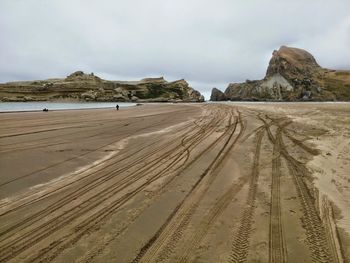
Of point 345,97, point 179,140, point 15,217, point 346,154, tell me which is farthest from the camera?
point 345,97

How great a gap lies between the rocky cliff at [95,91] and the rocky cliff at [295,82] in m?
26.4

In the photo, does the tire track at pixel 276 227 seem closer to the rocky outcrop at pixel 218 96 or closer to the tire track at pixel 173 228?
the tire track at pixel 173 228

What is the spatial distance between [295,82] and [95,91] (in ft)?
241

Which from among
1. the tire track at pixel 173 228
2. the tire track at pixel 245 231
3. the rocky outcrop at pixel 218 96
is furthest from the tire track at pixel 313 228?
the rocky outcrop at pixel 218 96

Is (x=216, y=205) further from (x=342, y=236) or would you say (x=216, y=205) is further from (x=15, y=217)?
(x=15, y=217)

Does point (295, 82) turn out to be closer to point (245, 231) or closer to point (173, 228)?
point (245, 231)

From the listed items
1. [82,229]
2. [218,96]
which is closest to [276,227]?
[82,229]

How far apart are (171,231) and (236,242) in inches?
34.8

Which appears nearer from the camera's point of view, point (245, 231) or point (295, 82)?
point (245, 231)

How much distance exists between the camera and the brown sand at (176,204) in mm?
3699

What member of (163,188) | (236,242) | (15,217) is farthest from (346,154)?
(15,217)

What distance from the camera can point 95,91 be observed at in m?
101

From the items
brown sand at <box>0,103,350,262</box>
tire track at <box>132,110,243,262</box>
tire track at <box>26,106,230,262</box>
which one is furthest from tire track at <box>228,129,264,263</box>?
tire track at <box>26,106,230,262</box>

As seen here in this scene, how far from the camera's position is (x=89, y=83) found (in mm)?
108938
